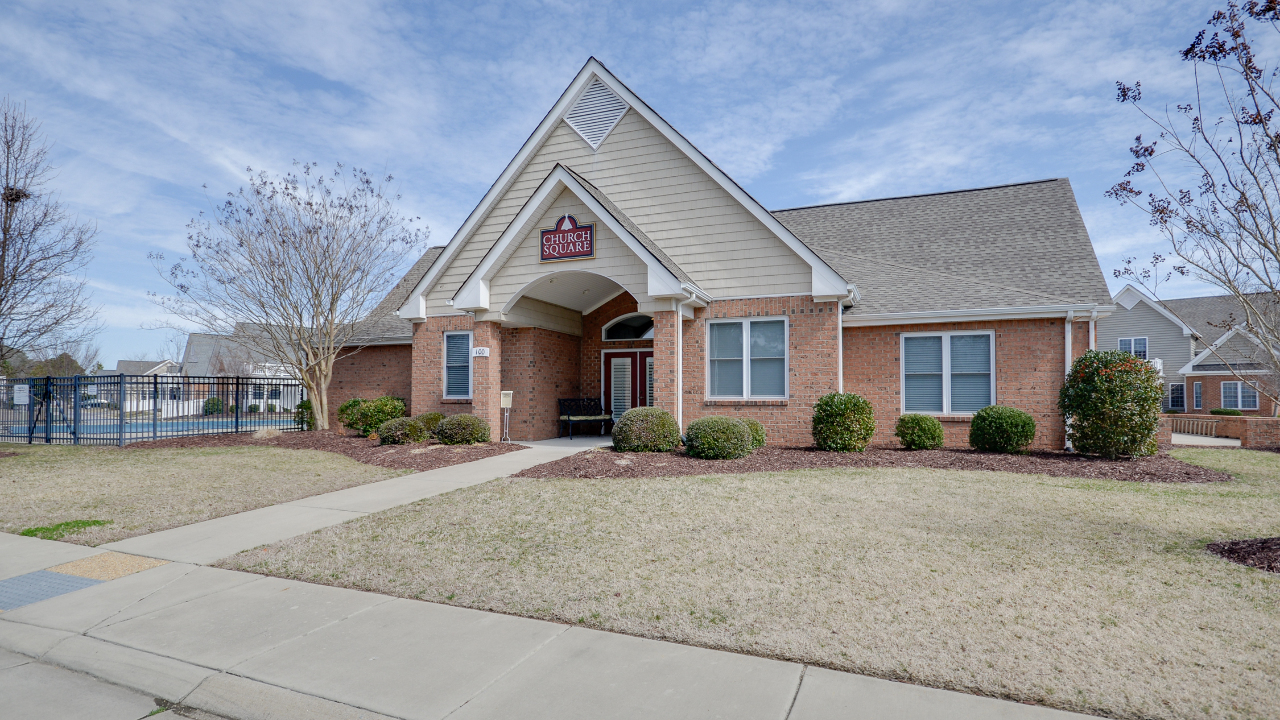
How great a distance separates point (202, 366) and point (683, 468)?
54681 millimetres

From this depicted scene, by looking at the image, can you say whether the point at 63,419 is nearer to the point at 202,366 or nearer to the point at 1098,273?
the point at 1098,273

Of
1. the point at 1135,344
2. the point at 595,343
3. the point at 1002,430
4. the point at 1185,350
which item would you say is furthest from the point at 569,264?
the point at 1185,350

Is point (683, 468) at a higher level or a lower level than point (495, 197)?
lower

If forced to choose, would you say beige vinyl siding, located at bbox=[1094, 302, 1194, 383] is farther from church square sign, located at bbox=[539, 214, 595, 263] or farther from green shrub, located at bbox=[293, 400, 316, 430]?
green shrub, located at bbox=[293, 400, 316, 430]

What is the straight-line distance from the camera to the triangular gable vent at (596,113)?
16.1 m

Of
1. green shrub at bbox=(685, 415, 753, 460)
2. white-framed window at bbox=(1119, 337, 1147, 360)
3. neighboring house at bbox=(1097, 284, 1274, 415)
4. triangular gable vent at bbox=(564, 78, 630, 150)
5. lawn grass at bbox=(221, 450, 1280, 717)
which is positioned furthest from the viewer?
white-framed window at bbox=(1119, 337, 1147, 360)

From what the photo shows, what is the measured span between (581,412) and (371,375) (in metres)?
6.41

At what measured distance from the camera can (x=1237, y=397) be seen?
29953 millimetres

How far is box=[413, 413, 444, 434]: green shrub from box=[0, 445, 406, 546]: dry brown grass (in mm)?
1894

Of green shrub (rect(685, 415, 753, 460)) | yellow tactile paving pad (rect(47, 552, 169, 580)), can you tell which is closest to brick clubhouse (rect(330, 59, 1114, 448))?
green shrub (rect(685, 415, 753, 460))

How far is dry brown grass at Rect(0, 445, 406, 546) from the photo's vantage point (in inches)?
327

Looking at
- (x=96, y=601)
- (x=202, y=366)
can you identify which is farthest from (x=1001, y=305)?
(x=202, y=366)

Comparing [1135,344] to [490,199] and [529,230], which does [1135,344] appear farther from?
[490,199]

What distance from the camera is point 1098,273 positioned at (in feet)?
46.9
